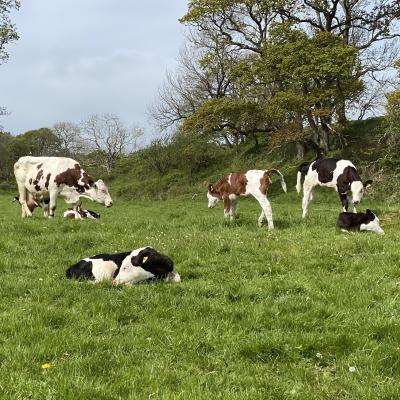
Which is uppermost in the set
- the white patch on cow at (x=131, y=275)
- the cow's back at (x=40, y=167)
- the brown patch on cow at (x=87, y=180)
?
the cow's back at (x=40, y=167)

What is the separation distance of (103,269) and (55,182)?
10.2 m

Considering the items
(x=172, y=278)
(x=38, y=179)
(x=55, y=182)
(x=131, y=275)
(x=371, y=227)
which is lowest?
(x=172, y=278)

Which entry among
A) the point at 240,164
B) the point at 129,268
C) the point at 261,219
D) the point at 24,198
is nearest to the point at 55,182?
the point at 24,198

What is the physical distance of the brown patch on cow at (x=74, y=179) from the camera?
58.7 ft

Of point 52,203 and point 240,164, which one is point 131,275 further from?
point 240,164

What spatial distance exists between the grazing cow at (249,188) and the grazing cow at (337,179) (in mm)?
2085

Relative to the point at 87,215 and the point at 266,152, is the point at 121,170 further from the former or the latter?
the point at 87,215

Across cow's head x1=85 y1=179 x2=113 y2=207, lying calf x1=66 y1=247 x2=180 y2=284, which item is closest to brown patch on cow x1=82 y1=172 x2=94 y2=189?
cow's head x1=85 y1=179 x2=113 y2=207

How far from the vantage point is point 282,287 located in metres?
7.67

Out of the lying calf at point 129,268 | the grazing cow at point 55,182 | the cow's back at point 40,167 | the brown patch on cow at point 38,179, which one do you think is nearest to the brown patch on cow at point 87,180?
the grazing cow at point 55,182

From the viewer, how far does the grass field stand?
4.49 metres

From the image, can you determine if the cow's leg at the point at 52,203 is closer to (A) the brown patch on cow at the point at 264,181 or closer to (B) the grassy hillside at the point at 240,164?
(A) the brown patch on cow at the point at 264,181

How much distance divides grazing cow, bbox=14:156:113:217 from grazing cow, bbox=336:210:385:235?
29.3ft

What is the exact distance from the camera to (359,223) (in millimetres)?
13492
